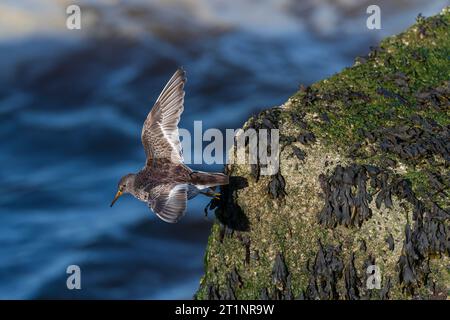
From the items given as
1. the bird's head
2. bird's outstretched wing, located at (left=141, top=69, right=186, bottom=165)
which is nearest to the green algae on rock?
bird's outstretched wing, located at (left=141, top=69, right=186, bottom=165)

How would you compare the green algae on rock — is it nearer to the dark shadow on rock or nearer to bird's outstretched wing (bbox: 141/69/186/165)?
the dark shadow on rock

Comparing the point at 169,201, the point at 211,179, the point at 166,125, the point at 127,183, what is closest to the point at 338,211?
the point at 211,179

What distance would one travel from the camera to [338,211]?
22.3ft

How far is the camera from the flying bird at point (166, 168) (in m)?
7.06

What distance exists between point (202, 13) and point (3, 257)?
22.7 feet

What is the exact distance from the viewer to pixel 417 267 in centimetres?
653

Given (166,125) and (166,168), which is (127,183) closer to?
(166,168)

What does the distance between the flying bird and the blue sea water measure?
3.99 metres

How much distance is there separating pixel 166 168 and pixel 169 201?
41.6 inches

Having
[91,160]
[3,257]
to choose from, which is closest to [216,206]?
[3,257]

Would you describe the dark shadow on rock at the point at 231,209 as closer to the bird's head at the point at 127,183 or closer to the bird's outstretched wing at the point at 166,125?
the bird's outstretched wing at the point at 166,125

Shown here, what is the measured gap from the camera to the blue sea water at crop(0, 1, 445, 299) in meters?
12.3

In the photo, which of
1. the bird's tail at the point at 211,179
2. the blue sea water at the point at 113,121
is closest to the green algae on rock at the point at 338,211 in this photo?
the bird's tail at the point at 211,179
